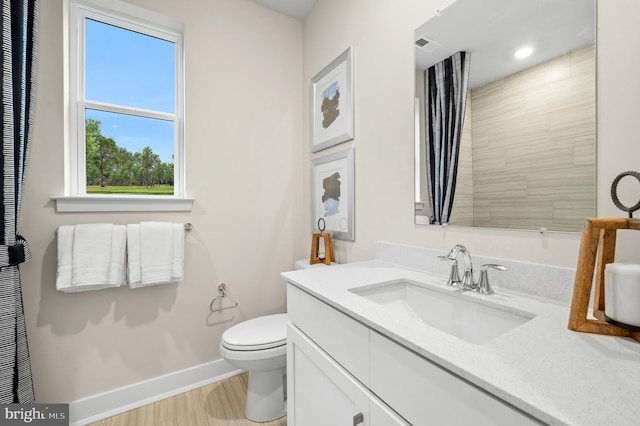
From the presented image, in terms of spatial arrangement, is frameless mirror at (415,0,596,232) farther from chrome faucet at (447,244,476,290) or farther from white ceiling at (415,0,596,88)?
chrome faucet at (447,244,476,290)

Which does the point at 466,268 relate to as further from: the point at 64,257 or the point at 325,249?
the point at 64,257

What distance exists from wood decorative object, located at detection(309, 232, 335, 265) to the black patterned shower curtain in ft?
4.68

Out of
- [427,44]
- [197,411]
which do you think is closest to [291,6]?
[427,44]

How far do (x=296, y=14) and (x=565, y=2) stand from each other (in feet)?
6.08

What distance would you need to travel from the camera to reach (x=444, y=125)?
1.18m

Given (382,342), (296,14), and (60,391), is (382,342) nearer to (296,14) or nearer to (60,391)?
(60,391)

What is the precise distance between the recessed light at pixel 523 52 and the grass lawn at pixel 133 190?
194 centimetres

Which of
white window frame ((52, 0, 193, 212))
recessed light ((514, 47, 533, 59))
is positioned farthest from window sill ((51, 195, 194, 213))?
recessed light ((514, 47, 533, 59))

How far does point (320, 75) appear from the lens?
197 centimetres

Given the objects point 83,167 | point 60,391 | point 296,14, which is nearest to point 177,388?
point 60,391

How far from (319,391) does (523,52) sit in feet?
4.39

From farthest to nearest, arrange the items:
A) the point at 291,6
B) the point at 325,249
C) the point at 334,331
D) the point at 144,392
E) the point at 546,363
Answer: the point at 291,6
the point at 325,249
the point at 144,392
the point at 334,331
the point at 546,363

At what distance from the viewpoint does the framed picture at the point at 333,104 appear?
66.3 inches

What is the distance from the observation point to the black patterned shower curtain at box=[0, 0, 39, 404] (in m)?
1.19
